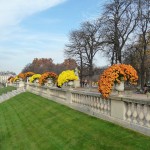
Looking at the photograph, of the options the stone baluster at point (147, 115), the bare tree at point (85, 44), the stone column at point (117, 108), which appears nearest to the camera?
the stone baluster at point (147, 115)

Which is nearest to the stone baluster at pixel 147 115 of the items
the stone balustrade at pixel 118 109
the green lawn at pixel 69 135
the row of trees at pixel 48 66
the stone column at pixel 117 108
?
the stone balustrade at pixel 118 109

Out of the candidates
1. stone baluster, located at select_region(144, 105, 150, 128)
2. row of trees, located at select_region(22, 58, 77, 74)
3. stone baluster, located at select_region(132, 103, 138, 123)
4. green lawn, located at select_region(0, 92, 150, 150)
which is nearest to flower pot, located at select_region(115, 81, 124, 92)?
green lawn, located at select_region(0, 92, 150, 150)

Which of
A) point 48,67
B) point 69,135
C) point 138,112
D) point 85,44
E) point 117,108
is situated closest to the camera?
point 138,112

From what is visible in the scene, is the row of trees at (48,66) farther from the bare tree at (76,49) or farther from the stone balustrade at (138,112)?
the stone balustrade at (138,112)

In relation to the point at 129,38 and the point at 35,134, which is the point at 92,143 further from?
the point at 129,38

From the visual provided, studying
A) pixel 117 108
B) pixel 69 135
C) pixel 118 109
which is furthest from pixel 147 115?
pixel 69 135

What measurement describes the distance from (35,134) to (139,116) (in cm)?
694

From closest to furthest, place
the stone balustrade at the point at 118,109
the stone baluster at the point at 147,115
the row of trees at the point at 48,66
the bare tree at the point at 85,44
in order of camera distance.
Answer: the stone baluster at the point at 147,115, the stone balustrade at the point at 118,109, the bare tree at the point at 85,44, the row of trees at the point at 48,66

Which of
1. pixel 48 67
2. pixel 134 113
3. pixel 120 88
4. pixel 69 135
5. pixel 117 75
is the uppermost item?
pixel 48 67

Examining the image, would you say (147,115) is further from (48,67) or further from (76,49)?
(48,67)

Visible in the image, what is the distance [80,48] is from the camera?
241 ft

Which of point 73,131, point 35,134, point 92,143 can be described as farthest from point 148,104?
point 35,134

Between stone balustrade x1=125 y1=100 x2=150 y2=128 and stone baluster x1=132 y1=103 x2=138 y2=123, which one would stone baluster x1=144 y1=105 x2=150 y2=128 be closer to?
stone balustrade x1=125 y1=100 x2=150 y2=128

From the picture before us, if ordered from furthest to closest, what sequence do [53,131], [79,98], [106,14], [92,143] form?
[106,14]
[79,98]
[53,131]
[92,143]
